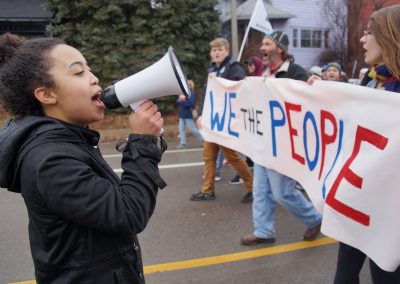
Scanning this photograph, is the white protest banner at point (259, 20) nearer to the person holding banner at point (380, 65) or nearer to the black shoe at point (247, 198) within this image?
the black shoe at point (247, 198)

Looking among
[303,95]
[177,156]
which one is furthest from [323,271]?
[177,156]

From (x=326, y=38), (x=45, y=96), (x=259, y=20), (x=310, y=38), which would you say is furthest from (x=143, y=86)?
(x=310, y=38)

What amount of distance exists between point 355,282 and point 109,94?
170 cm

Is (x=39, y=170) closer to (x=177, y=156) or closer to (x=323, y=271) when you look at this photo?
(x=323, y=271)

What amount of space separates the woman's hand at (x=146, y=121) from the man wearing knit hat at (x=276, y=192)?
6.98 feet

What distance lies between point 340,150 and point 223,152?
2409 millimetres

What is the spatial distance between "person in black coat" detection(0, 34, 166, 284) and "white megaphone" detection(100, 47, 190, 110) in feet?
0.16

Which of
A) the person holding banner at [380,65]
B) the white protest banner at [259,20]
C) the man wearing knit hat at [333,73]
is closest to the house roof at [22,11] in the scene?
the white protest banner at [259,20]

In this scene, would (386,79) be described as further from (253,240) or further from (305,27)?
(305,27)

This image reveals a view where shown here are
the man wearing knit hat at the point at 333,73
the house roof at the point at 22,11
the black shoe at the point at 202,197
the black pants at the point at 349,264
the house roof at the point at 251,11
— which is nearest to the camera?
the black pants at the point at 349,264

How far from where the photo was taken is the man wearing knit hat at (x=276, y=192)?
11.4ft

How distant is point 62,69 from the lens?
4.63 feet

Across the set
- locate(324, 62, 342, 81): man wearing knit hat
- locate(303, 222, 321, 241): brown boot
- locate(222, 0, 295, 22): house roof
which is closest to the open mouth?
locate(303, 222, 321, 241): brown boot

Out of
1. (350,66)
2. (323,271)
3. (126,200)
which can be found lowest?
(350,66)
